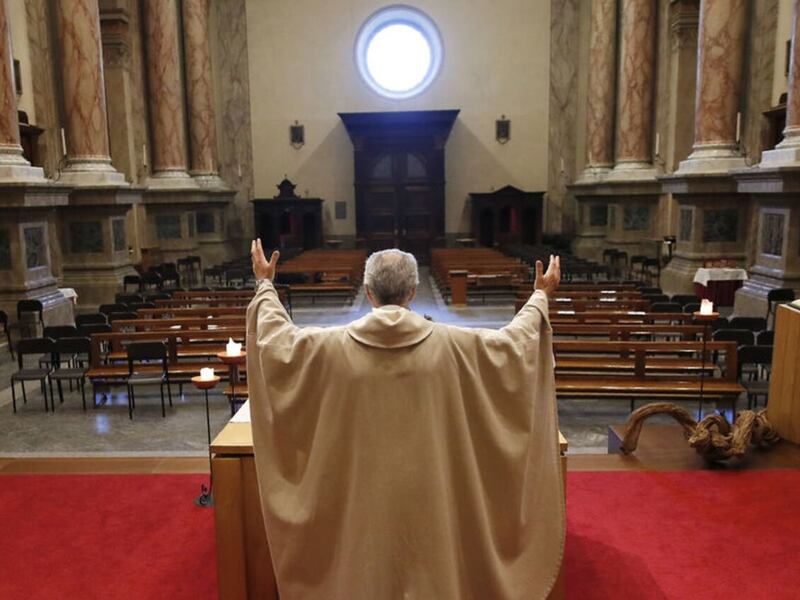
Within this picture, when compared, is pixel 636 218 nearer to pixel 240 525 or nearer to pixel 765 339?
pixel 765 339

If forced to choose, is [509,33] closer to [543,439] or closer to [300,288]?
[300,288]

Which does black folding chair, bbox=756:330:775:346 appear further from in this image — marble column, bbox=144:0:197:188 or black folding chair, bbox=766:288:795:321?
marble column, bbox=144:0:197:188

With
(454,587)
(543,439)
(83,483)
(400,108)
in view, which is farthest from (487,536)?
(400,108)

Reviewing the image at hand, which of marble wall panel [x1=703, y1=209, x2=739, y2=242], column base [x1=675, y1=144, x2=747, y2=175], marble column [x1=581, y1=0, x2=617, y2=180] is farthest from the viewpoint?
marble column [x1=581, y1=0, x2=617, y2=180]

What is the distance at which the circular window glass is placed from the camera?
2358cm

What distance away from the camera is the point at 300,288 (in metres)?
13.9

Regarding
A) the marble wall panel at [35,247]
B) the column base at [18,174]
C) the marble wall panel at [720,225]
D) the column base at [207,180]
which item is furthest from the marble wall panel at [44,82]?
the marble wall panel at [720,225]

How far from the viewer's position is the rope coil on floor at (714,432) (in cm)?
446

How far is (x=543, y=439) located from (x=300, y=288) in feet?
37.4

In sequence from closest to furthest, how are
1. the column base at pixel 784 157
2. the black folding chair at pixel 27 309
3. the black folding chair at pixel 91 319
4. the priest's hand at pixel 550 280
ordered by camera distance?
the priest's hand at pixel 550 280 → the black folding chair at pixel 91 319 → the column base at pixel 784 157 → the black folding chair at pixel 27 309

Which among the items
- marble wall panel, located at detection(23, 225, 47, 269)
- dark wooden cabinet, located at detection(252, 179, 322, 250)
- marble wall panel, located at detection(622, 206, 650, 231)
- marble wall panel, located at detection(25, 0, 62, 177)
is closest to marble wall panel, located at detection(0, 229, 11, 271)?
marble wall panel, located at detection(23, 225, 47, 269)

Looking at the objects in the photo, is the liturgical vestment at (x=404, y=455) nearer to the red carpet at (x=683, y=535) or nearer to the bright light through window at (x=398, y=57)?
the red carpet at (x=683, y=535)

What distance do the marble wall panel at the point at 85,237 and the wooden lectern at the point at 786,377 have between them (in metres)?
12.4

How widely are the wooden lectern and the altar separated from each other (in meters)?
2.39
